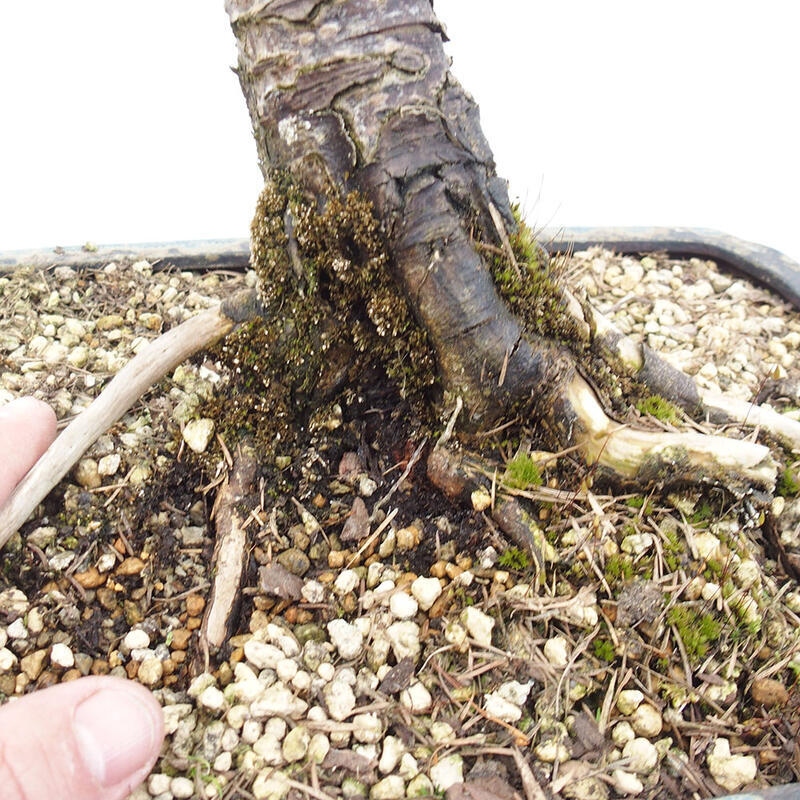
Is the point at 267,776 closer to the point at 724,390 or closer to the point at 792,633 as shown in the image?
the point at 792,633

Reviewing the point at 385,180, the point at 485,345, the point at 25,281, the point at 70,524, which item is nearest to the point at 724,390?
the point at 485,345

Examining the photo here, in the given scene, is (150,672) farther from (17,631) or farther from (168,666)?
(17,631)

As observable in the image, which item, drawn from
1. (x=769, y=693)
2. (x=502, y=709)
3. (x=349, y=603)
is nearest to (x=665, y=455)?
(x=769, y=693)

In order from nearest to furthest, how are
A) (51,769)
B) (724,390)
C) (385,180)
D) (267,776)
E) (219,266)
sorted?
(51,769)
(267,776)
(385,180)
(724,390)
(219,266)

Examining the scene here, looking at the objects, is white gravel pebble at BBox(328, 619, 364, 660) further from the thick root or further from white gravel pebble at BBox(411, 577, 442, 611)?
the thick root

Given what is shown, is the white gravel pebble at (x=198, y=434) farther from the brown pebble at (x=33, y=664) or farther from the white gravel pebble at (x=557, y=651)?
the white gravel pebble at (x=557, y=651)

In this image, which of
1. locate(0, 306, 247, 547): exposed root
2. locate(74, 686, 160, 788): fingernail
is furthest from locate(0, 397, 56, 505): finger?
locate(74, 686, 160, 788): fingernail

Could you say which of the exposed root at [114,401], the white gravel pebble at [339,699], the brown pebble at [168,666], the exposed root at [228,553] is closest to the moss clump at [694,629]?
the white gravel pebble at [339,699]
